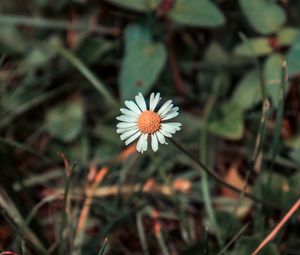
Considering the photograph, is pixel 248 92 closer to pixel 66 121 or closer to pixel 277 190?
pixel 277 190

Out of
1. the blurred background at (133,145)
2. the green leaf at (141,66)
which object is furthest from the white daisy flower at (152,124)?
the green leaf at (141,66)

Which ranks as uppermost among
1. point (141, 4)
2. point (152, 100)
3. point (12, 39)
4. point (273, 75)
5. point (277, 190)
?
point (12, 39)

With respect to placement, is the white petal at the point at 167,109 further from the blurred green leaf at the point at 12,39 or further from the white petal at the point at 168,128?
the blurred green leaf at the point at 12,39

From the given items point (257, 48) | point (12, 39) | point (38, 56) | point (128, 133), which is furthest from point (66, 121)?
point (128, 133)

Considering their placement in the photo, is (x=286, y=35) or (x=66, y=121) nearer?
(x=286, y=35)

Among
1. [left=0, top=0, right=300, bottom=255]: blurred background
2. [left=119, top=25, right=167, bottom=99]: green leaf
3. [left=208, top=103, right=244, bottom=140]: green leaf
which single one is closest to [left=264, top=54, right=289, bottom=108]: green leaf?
[left=0, top=0, right=300, bottom=255]: blurred background

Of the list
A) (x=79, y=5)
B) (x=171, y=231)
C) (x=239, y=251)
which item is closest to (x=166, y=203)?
(x=171, y=231)

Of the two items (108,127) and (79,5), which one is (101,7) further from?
(108,127)
